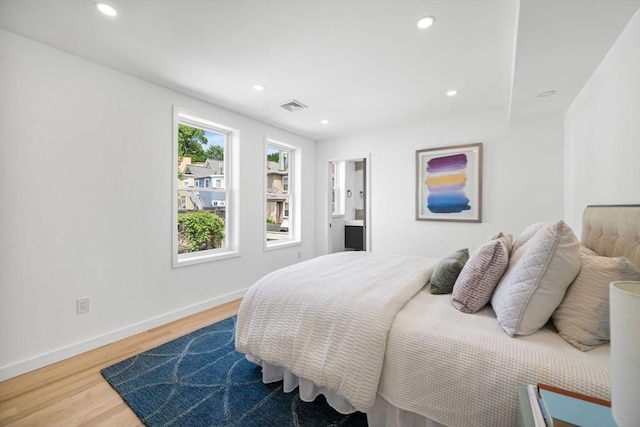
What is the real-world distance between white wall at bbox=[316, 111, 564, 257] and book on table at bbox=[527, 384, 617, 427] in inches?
118

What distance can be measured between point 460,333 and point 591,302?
504 millimetres

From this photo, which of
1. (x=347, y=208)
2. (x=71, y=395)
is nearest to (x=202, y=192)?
(x=71, y=395)

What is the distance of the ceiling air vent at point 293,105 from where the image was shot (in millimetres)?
3201

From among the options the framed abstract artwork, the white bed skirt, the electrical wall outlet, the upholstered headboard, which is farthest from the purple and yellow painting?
the electrical wall outlet

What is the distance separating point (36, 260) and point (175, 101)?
1.88 m

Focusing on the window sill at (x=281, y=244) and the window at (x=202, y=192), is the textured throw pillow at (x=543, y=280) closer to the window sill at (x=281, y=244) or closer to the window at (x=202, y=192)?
the window at (x=202, y=192)

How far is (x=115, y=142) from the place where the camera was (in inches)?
97.6

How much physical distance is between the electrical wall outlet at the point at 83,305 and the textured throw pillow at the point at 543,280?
3.02 metres

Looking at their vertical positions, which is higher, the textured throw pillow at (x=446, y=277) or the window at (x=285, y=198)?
the window at (x=285, y=198)

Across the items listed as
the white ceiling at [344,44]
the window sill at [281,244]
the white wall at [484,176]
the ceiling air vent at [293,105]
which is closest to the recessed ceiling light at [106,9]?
the white ceiling at [344,44]

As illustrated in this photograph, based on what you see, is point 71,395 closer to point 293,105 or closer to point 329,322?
point 329,322

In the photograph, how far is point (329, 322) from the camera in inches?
58.1

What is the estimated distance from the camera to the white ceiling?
5.42ft

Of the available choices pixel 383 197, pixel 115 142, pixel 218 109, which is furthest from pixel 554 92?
pixel 115 142
